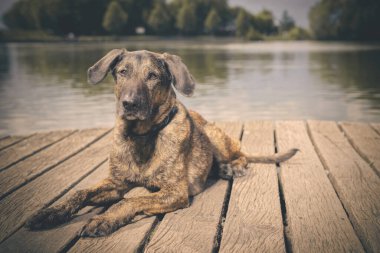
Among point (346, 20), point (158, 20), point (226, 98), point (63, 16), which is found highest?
point (63, 16)

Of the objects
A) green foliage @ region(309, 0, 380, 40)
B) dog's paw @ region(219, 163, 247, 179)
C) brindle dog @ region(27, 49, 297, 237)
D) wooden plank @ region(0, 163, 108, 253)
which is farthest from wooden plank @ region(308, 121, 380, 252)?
green foliage @ region(309, 0, 380, 40)

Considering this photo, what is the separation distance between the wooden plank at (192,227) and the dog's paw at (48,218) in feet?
2.70

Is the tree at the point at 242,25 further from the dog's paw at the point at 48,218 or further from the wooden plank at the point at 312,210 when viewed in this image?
the dog's paw at the point at 48,218

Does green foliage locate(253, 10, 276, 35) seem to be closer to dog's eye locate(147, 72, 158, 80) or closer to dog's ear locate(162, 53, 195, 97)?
dog's ear locate(162, 53, 195, 97)

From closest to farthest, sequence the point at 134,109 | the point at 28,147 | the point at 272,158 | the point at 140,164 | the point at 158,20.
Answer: the point at 134,109
the point at 140,164
the point at 272,158
the point at 28,147
the point at 158,20

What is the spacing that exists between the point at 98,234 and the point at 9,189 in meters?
1.57

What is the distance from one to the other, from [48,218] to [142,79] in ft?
4.81

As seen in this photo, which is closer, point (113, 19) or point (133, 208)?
point (133, 208)

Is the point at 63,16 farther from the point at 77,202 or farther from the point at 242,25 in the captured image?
the point at 77,202

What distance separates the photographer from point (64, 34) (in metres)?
119

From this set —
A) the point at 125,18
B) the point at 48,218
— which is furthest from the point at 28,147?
the point at 125,18

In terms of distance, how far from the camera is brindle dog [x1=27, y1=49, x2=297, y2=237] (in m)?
3.75

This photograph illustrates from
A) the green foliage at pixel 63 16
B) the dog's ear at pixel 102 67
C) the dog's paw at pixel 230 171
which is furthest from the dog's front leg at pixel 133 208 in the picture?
the green foliage at pixel 63 16

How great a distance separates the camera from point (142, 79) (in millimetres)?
3900
